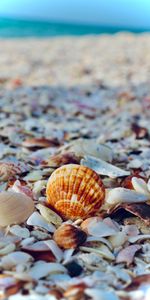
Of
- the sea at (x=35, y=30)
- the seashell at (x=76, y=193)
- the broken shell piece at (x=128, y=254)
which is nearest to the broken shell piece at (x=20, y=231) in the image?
the seashell at (x=76, y=193)

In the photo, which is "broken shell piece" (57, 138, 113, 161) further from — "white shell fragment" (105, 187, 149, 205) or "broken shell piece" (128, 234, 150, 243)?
"broken shell piece" (128, 234, 150, 243)

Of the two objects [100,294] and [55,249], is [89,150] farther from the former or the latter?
[100,294]

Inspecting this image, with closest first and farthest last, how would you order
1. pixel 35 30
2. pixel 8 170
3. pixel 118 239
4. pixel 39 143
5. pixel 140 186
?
pixel 118 239 → pixel 140 186 → pixel 8 170 → pixel 39 143 → pixel 35 30

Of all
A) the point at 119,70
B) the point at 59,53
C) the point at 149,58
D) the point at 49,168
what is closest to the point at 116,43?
the point at 59,53

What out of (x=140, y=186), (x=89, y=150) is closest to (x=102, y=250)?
(x=140, y=186)

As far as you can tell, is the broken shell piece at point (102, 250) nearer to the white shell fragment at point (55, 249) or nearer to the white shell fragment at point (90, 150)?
the white shell fragment at point (55, 249)
